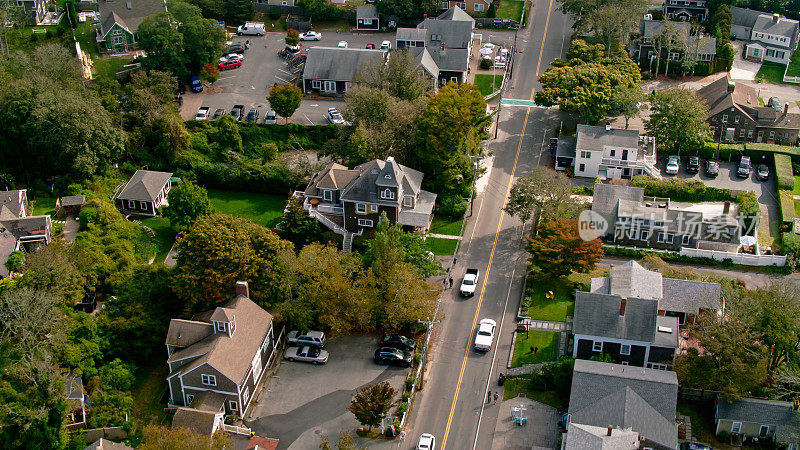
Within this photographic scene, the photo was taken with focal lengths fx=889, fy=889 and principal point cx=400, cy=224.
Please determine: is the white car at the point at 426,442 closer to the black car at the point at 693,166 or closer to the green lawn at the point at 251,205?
the green lawn at the point at 251,205

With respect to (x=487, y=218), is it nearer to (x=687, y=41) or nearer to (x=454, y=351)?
(x=454, y=351)

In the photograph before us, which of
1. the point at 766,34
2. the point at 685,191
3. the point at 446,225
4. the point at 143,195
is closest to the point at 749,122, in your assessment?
the point at 685,191

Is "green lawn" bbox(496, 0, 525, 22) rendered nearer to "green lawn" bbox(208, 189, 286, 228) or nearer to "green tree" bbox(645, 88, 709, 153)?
"green tree" bbox(645, 88, 709, 153)

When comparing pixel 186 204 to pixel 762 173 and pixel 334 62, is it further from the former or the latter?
pixel 762 173

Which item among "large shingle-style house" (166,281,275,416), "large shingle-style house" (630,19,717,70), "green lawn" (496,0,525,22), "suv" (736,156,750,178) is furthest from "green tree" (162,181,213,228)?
"large shingle-style house" (630,19,717,70)

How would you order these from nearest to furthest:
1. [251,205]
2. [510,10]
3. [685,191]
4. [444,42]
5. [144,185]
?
[685,191] < [144,185] < [251,205] < [444,42] < [510,10]
